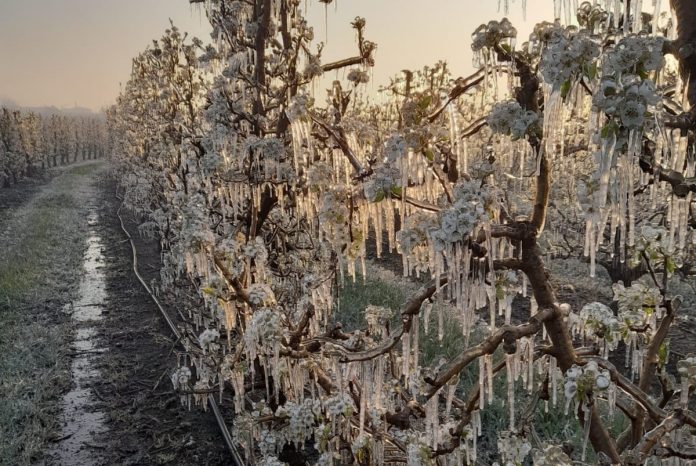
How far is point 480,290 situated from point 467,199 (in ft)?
1.53

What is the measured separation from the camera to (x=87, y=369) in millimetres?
11148

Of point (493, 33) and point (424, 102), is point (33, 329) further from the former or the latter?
point (493, 33)

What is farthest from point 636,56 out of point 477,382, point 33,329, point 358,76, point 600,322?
point 33,329

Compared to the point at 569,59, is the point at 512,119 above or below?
below

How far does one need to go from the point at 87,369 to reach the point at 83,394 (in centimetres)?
117

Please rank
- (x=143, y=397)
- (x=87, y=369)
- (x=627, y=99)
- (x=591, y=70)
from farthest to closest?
(x=87, y=369) < (x=143, y=397) < (x=591, y=70) < (x=627, y=99)

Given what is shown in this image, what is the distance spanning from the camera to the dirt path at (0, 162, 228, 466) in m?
8.22

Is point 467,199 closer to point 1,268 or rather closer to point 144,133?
point 144,133

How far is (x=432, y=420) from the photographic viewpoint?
298cm

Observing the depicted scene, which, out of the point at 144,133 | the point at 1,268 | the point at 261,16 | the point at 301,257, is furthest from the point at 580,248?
the point at 1,268

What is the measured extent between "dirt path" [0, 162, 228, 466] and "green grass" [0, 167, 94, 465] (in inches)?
1.0

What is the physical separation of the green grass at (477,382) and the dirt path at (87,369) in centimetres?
390

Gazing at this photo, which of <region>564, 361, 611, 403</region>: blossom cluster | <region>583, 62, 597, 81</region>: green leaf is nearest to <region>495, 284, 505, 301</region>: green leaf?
<region>564, 361, 611, 403</region>: blossom cluster

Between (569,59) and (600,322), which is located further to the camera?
(600,322)
